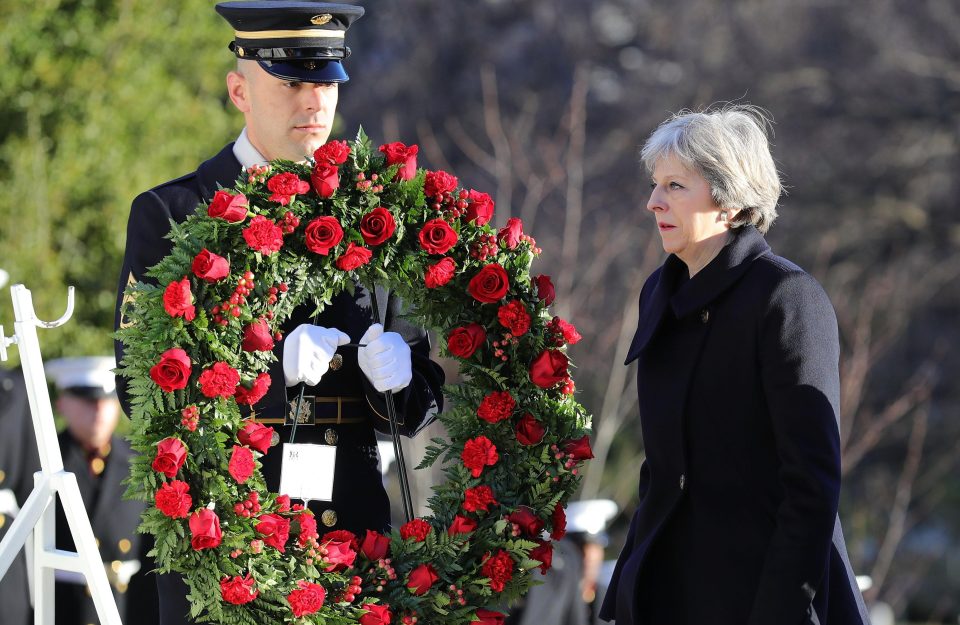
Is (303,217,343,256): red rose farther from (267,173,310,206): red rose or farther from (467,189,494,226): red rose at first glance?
(467,189,494,226): red rose

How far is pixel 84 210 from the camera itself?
7.64 m

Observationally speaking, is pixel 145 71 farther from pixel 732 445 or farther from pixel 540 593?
pixel 732 445

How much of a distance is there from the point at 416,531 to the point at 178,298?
0.87 m

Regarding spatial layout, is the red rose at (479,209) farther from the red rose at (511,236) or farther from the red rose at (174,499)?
the red rose at (174,499)

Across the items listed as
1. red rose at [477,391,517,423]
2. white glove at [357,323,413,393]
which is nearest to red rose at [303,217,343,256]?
white glove at [357,323,413,393]

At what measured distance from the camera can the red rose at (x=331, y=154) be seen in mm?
3410

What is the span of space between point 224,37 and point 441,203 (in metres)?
5.62

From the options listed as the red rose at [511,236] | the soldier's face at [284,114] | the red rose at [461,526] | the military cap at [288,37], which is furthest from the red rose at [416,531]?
the military cap at [288,37]

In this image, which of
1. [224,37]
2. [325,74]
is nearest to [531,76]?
[224,37]

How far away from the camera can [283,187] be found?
3.33 meters

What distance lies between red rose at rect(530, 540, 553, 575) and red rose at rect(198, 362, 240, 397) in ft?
3.01

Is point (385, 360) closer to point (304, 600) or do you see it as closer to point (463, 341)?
point (463, 341)

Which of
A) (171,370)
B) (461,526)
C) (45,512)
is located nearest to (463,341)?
(461,526)

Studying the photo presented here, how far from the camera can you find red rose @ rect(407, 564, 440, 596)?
11.1 ft
